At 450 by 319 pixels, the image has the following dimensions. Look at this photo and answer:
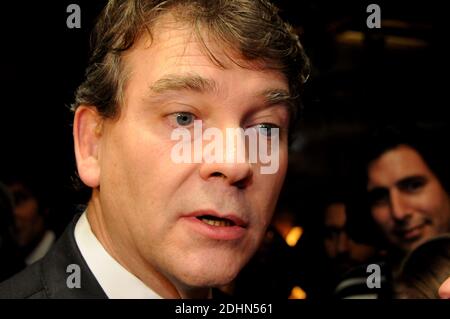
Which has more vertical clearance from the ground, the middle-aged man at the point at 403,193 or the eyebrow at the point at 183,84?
the middle-aged man at the point at 403,193

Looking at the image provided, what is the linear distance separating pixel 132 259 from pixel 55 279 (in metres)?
0.18

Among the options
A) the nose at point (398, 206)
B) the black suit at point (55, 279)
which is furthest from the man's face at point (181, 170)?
the nose at point (398, 206)

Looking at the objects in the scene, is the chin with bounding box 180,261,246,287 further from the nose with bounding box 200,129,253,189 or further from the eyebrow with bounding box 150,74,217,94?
the eyebrow with bounding box 150,74,217,94

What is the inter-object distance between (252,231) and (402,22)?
2.03 m

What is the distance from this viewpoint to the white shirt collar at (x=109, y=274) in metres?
1.15

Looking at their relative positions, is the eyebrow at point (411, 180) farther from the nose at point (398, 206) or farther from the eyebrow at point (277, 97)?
the eyebrow at point (277, 97)

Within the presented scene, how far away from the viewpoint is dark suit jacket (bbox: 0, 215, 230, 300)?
1110mm

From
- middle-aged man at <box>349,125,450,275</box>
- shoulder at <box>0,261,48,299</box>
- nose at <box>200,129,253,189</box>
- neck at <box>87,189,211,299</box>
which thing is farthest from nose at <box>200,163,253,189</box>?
middle-aged man at <box>349,125,450,275</box>

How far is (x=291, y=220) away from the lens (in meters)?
3.67

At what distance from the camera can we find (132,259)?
1.20 metres

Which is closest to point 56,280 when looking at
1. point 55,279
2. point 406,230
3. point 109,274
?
point 55,279

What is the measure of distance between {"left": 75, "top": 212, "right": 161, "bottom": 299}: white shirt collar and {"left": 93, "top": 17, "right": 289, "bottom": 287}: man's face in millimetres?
64

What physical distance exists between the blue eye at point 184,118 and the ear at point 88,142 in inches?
8.8

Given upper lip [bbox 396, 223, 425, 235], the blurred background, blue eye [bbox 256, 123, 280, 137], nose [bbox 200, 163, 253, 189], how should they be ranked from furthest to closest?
upper lip [bbox 396, 223, 425, 235] → the blurred background → blue eye [bbox 256, 123, 280, 137] → nose [bbox 200, 163, 253, 189]
